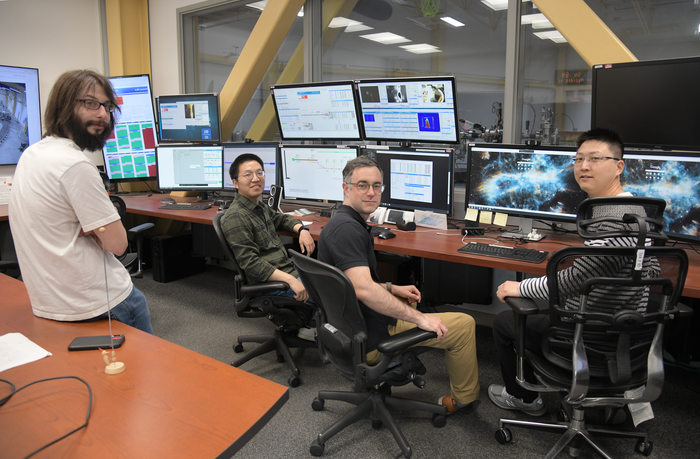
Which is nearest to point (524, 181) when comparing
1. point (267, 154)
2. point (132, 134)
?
point (267, 154)

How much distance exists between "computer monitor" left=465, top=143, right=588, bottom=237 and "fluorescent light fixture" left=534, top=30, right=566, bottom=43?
0.87 metres

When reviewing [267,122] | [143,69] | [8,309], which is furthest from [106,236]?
[143,69]

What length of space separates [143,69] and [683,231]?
4.93 meters

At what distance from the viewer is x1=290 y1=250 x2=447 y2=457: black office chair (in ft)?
5.22

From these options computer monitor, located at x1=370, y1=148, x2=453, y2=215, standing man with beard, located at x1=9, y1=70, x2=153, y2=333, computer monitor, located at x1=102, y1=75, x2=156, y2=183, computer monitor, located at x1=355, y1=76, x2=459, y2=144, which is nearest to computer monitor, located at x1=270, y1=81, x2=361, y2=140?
computer monitor, located at x1=355, y1=76, x2=459, y2=144

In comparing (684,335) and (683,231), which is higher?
(683,231)

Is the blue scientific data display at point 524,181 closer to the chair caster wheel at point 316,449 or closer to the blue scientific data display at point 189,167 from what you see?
the chair caster wheel at point 316,449

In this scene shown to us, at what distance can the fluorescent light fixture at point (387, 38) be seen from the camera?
141 inches

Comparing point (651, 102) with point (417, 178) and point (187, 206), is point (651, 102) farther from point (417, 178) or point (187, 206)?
point (187, 206)

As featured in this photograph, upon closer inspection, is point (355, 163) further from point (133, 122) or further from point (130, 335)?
point (133, 122)

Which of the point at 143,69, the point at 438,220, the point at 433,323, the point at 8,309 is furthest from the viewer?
the point at 143,69

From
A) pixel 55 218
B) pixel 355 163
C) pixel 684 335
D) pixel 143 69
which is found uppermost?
pixel 143 69

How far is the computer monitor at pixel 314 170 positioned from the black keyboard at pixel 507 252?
45.9 inches

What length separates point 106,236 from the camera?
1407 mm
